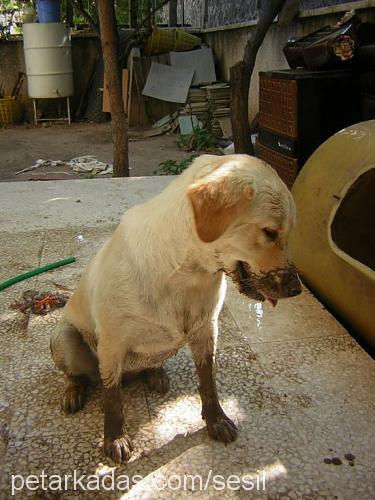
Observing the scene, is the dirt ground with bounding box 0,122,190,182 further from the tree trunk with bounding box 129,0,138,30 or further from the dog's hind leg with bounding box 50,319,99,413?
the dog's hind leg with bounding box 50,319,99,413

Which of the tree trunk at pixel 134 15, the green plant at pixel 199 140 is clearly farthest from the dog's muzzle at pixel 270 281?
the tree trunk at pixel 134 15

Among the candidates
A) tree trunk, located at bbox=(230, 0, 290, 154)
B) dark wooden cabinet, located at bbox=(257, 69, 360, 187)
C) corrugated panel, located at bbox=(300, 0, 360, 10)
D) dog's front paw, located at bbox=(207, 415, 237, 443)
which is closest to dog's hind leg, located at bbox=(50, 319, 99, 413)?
dog's front paw, located at bbox=(207, 415, 237, 443)

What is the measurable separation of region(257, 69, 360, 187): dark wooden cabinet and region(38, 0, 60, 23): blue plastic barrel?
33.7ft

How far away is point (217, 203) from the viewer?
1.55m

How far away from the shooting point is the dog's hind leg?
2.27 m

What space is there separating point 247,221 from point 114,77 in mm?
5581

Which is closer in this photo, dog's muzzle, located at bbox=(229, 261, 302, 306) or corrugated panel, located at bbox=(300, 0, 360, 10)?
dog's muzzle, located at bbox=(229, 261, 302, 306)

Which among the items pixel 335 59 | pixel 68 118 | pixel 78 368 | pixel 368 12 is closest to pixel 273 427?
pixel 78 368

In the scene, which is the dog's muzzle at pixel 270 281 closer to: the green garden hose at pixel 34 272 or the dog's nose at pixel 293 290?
the dog's nose at pixel 293 290

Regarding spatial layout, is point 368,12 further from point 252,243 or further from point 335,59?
point 252,243

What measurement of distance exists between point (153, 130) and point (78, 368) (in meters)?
10.8

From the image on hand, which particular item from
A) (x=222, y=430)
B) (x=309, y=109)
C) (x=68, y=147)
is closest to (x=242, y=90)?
(x=309, y=109)

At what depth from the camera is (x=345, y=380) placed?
2.47m

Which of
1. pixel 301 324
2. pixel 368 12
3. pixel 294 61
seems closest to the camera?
pixel 301 324
